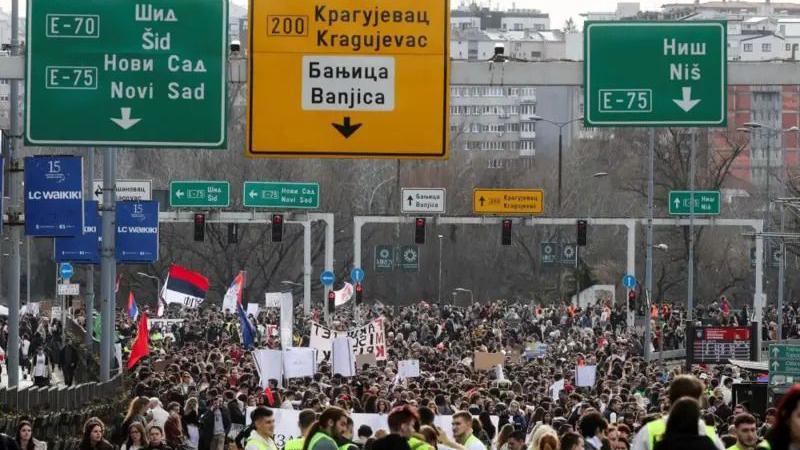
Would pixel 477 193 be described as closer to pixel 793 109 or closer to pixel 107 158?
pixel 107 158

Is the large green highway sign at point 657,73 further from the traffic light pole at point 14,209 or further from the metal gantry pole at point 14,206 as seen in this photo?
the metal gantry pole at point 14,206

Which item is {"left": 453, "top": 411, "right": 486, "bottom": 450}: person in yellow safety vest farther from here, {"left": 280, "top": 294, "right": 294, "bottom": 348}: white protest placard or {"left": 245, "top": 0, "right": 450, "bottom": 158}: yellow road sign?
{"left": 280, "top": 294, "right": 294, "bottom": 348}: white protest placard

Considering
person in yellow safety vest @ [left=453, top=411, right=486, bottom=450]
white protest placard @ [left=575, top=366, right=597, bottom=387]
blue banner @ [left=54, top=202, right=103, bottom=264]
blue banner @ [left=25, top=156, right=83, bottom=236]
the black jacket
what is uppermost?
blue banner @ [left=25, top=156, right=83, bottom=236]

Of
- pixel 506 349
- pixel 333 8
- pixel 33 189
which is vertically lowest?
pixel 506 349

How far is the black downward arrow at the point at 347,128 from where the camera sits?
1984 centimetres

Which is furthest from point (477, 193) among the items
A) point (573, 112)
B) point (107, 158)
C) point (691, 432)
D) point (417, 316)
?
point (573, 112)

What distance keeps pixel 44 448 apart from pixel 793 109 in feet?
591

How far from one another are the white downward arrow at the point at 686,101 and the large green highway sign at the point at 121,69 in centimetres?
458

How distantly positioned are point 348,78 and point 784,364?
10.2 m

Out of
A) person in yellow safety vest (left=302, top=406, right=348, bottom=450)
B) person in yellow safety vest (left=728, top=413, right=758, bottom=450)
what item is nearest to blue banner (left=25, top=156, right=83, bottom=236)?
person in yellow safety vest (left=302, top=406, right=348, bottom=450)

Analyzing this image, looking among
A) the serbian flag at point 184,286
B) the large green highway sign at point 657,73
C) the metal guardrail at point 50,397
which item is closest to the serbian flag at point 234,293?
the serbian flag at point 184,286

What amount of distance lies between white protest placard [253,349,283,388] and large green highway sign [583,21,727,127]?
10.1 m

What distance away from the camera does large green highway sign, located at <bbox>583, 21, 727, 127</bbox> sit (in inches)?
814

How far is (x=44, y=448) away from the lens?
59.2 ft
